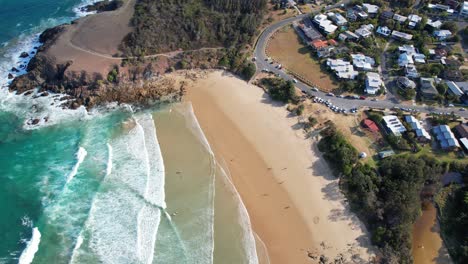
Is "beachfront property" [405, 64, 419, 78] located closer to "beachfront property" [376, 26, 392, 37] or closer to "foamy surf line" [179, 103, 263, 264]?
"beachfront property" [376, 26, 392, 37]

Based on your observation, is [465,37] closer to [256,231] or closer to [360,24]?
[360,24]

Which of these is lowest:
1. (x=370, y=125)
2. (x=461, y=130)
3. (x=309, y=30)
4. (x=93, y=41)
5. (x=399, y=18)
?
(x=461, y=130)

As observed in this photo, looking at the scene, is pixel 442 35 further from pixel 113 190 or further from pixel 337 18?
pixel 113 190

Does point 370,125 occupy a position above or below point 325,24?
below

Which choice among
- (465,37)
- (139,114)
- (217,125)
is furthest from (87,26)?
(465,37)

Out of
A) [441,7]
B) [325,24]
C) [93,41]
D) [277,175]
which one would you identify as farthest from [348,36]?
[93,41]

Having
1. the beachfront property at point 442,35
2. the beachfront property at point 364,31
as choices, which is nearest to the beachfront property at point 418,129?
the beachfront property at point 364,31

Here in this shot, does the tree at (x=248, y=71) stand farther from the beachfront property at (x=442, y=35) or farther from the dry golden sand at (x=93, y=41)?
the beachfront property at (x=442, y=35)
